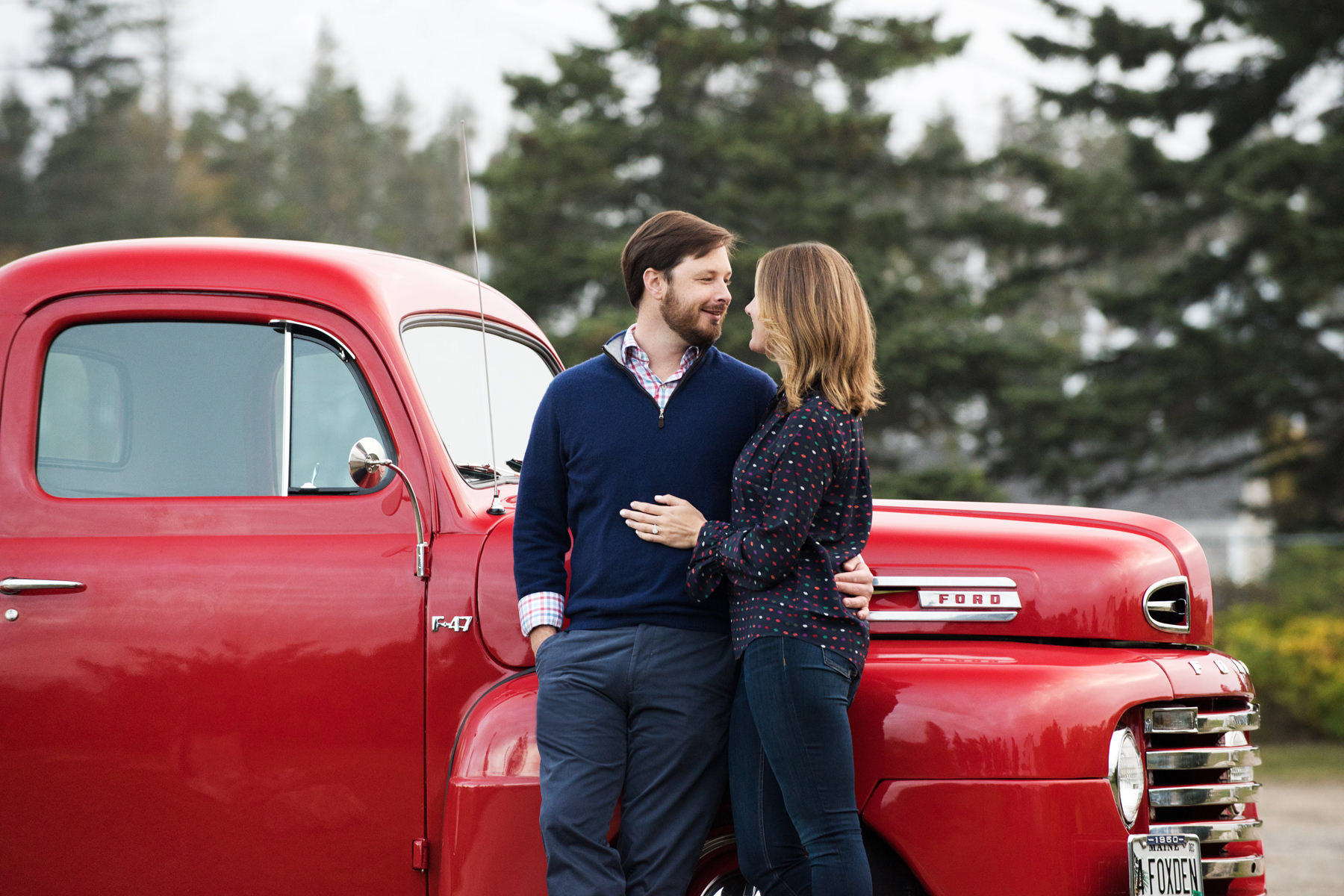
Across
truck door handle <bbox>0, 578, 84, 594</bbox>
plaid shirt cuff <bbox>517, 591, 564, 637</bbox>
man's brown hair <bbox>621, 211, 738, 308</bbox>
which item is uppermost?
man's brown hair <bbox>621, 211, 738, 308</bbox>

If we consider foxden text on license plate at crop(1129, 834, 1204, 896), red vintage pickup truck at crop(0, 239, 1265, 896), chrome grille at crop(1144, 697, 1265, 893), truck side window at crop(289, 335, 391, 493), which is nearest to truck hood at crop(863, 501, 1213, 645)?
red vintage pickup truck at crop(0, 239, 1265, 896)

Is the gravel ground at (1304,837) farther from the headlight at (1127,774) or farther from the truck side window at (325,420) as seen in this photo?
the truck side window at (325,420)

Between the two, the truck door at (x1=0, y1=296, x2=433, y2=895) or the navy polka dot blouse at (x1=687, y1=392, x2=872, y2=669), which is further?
the truck door at (x1=0, y1=296, x2=433, y2=895)

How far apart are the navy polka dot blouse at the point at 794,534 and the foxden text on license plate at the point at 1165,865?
0.71 meters

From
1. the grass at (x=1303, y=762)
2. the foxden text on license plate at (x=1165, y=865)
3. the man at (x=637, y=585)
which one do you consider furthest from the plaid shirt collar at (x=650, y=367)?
the grass at (x=1303, y=762)

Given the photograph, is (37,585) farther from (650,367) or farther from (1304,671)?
(1304,671)

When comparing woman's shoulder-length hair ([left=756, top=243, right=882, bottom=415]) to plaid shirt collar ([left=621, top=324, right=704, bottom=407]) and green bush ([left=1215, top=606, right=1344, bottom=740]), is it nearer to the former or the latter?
plaid shirt collar ([left=621, top=324, right=704, bottom=407])

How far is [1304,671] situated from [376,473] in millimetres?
9882

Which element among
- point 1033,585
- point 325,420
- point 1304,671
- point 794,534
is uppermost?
point 325,420

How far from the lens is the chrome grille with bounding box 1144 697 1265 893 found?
9.19 feet

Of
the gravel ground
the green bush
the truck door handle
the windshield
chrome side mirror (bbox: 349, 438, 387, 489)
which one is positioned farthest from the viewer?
the green bush

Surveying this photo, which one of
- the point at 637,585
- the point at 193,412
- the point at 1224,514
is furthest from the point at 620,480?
the point at 1224,514

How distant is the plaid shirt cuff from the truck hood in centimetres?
74

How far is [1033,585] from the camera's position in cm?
298
